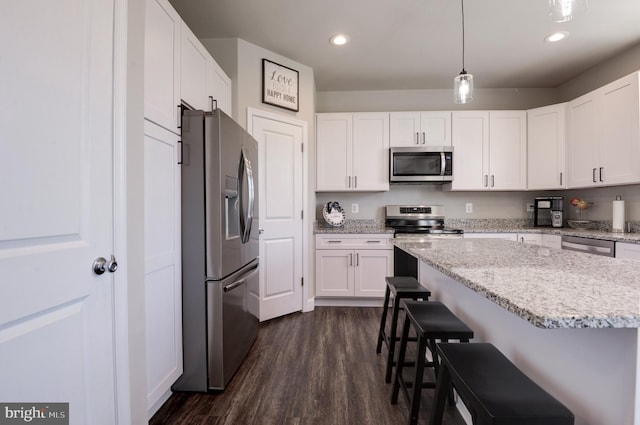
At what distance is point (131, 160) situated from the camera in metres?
1.21

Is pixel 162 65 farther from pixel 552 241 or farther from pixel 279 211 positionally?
pixel 552 241

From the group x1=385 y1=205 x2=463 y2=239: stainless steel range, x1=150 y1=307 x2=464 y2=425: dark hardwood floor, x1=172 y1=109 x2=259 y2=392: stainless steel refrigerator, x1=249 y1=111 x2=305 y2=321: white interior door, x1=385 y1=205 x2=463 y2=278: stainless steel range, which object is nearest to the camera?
x1=150 y1=307 x2=464 y2=425: dark hardwood floor

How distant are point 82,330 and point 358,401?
141 centimetres

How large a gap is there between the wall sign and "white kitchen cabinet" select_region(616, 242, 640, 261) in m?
3.11

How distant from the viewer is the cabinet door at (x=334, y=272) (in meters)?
3.27

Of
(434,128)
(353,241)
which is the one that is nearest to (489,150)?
(434,128)

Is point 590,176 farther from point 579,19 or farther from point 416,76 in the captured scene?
point 416,76

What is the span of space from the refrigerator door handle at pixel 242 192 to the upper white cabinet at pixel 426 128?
2165 mm

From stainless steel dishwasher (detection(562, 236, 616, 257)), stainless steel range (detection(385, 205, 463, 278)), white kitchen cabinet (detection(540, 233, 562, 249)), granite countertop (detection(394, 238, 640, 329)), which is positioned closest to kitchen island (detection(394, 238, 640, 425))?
granite countertop (detection(394, 238, 640, 329))

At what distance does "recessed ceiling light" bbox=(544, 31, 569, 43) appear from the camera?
2.56 m

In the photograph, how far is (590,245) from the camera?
2.59 meters

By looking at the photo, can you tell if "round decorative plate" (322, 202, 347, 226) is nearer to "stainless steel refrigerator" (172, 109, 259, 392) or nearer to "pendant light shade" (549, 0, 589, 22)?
"stainless steel refrigerator" (172, 109, 259, 392)

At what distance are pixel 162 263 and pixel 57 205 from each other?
0.70 meters

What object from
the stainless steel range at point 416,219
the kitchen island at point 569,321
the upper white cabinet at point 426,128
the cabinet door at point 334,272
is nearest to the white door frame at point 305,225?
the cabinet door at point 334,272
